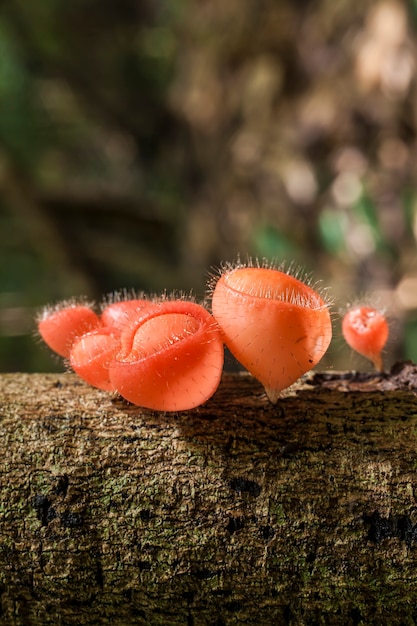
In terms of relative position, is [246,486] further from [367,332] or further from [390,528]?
[367,332]

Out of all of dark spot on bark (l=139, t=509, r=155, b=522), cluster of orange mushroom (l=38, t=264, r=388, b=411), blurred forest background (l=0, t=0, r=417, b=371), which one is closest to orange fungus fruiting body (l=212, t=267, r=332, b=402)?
cluster of orange mushroom (l=38, t=264, r=388, b=411)

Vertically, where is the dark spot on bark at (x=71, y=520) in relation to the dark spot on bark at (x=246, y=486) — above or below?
below

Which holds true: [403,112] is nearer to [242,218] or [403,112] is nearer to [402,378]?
[242,218]

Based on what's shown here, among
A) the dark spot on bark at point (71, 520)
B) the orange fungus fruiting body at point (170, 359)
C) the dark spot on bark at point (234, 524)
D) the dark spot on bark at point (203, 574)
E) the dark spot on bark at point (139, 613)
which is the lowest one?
the dark spot on bark at point (139, 613)

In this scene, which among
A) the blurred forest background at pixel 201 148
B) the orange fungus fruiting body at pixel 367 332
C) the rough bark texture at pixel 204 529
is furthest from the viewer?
the blurred forest background at pixel 201 148

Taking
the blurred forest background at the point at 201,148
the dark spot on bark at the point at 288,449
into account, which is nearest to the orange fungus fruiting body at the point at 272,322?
the dark spot on bark at the point at 288,449

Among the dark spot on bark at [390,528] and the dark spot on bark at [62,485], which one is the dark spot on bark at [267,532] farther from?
the dark spot on bark at [62,485]
